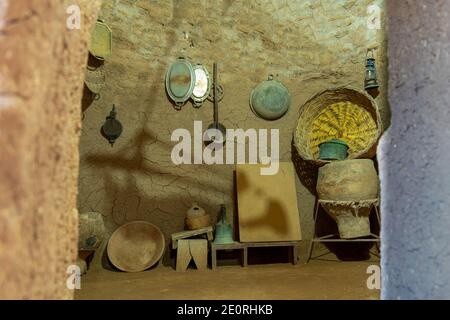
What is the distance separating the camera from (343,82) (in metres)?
4.66

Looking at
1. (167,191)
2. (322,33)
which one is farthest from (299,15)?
(167,191)

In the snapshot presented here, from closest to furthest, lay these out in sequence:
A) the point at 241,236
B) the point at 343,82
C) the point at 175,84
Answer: the point at 241,236 → the point at 175,84 → the point at 343,82

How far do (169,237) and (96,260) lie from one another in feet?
2.43

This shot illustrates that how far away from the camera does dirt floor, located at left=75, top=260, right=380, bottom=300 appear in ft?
8.90

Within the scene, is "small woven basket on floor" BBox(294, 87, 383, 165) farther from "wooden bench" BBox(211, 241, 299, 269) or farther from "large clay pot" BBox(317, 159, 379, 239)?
"wooden bench" BBox(211, 241, 299, 269)

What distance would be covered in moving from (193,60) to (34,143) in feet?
11.8

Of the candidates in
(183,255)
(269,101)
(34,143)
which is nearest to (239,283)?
(183,255)

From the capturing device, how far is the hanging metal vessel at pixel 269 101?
177 inches

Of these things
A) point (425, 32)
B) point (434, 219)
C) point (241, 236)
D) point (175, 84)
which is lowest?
Answer: point (241, 236)

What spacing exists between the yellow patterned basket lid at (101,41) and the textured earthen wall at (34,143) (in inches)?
113

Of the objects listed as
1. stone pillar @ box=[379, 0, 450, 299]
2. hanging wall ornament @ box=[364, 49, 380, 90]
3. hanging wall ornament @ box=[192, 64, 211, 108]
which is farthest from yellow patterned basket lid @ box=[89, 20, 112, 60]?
stone pillar @ box=[379, 0, 450, 299]

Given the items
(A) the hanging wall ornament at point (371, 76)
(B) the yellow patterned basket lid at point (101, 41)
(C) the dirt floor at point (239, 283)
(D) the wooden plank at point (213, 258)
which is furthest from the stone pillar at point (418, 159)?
(A) the hanging wall ornament at point (371, 76)
